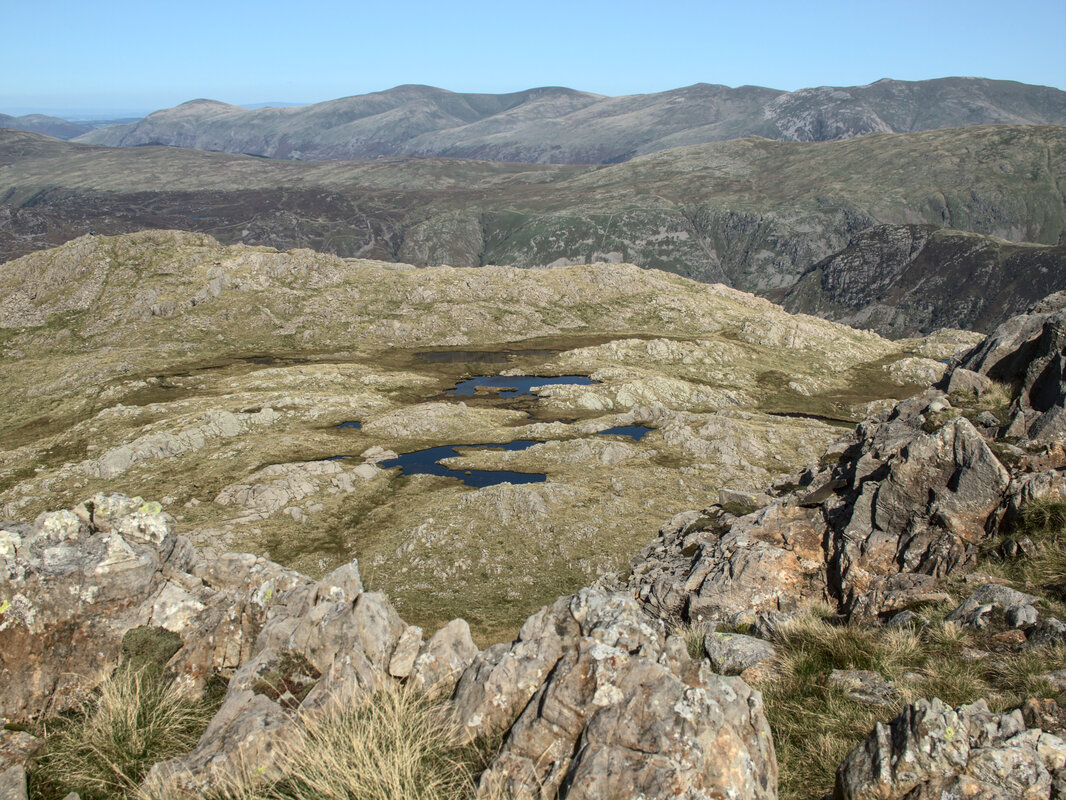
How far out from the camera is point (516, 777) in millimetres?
11188

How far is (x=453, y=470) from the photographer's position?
96.3 meters

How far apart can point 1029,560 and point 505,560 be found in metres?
51.3

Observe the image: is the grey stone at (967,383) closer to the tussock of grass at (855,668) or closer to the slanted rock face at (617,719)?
the tussock of grass at (855,668)

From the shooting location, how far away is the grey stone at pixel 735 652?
57.6ft

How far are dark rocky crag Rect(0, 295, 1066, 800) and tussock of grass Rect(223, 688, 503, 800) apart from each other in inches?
23.2

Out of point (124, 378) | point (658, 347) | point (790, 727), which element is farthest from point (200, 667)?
point (658, 347)

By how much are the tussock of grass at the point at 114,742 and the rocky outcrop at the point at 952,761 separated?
13020 millimetres

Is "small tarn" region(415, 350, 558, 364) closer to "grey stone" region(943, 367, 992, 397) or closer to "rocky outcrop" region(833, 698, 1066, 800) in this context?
"grey stone" region(943, 367, 992, 397)

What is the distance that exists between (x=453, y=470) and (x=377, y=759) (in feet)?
284

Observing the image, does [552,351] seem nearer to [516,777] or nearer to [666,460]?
[666,460]

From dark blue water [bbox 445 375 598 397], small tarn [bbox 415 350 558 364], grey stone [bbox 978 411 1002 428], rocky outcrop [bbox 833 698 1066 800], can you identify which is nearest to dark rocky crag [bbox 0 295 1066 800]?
rocky outcrop [bbox 833 698 1066 800]

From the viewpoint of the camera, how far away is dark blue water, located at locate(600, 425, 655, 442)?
113394 millimetres

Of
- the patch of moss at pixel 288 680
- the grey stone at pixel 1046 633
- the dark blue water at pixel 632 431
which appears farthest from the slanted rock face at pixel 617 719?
the dark blue water at pixel 632 431

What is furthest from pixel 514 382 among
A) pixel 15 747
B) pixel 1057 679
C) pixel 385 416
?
pixel 1057 679
